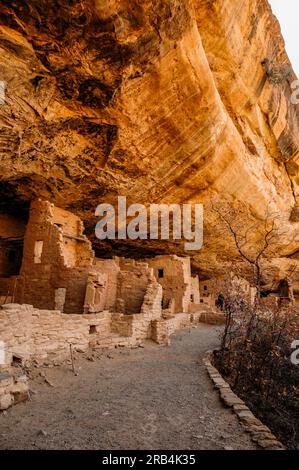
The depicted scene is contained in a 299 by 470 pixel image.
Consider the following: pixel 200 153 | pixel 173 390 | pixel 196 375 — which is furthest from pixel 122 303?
pixel 200 153

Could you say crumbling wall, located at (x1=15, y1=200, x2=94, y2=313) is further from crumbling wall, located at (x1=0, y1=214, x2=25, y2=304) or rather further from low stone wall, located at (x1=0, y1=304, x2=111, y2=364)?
Result: crumbling wall, located at (x1=0, y1=214, x2=25, y2=304)

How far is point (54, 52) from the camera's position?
4.84 meters

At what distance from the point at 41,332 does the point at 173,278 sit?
26.6ft

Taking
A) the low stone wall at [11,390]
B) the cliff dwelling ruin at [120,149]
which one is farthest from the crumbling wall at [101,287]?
the low stone wall at [11,390]

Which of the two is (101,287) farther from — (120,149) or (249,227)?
(249,227)

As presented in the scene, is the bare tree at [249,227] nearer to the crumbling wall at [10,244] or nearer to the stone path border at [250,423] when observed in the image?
the stone path border at [250,423]

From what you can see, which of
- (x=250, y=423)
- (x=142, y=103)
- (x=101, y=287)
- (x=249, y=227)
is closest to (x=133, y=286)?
(x=101, y=287)

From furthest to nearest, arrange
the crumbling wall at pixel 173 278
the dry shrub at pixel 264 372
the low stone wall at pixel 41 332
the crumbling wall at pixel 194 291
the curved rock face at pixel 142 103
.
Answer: the crumbling wall at pixel 194 291 < the crumbling wall at pixel 173 278 < the dry shrub at pixel 264 372 < the curved rock face at pixel 142 103 < the low stone wall at pixel 41 332

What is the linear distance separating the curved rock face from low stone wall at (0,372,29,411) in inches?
180

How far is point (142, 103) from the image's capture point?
6234 millimetres

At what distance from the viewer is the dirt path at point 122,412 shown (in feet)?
9.42

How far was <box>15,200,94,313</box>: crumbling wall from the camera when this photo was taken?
7973 millimetres

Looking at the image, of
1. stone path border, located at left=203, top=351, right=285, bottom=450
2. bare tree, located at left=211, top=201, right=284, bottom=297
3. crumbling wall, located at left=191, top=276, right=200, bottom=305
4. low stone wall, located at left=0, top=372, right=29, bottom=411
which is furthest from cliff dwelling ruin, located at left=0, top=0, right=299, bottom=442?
stone path border, located at left=203, top=351, right=285, bottom=450

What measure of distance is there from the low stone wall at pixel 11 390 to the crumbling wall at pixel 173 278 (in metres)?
9.16
